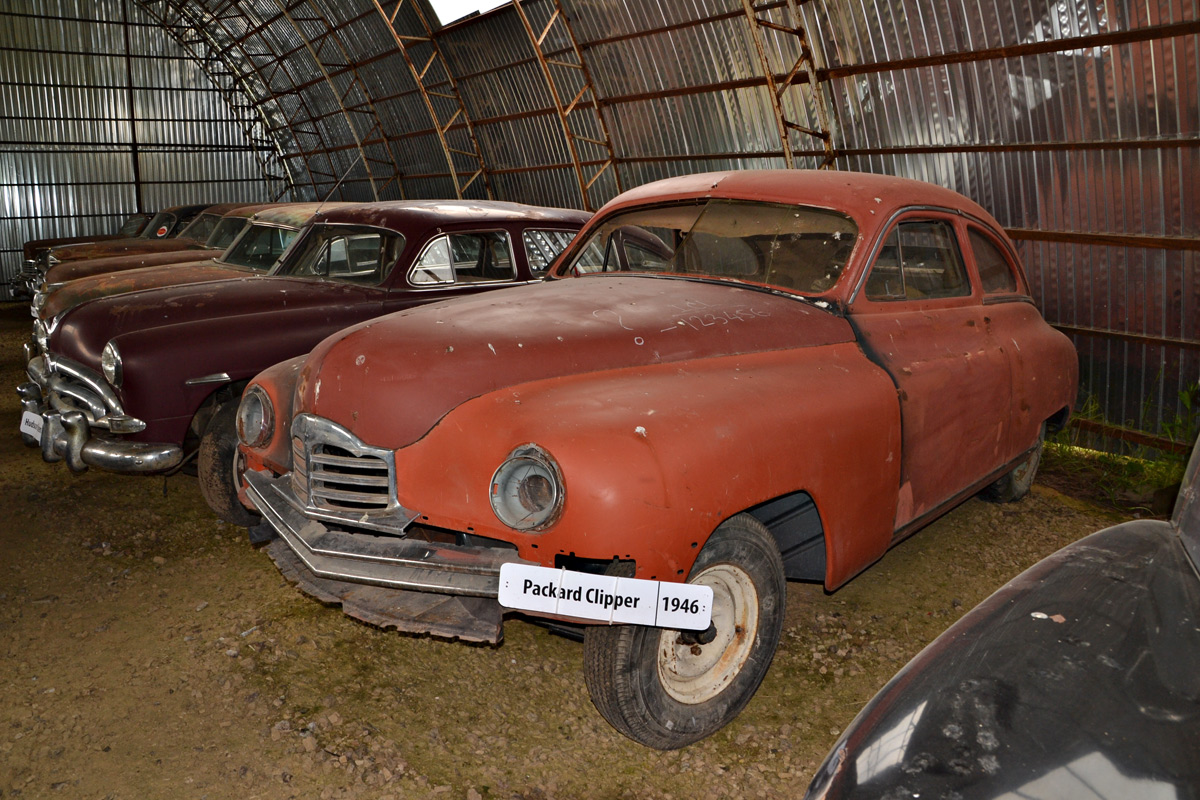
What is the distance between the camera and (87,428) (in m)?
5.22

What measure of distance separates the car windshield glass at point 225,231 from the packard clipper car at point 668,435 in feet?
23.5

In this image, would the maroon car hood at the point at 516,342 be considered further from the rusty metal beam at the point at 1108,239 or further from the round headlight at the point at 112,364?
the rusty metal beam at the point at 1108,239

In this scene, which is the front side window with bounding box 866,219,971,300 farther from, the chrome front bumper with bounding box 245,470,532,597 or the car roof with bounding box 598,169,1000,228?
the chrome front bumper with bounding box 245,470,532,597

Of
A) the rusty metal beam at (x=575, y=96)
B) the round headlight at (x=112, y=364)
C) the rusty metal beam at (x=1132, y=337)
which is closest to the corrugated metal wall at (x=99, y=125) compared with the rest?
the rusty metal beam at (x=575, y=96)

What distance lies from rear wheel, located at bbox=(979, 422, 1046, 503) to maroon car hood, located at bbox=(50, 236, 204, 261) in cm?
914

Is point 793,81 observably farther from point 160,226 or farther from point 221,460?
point 160,226

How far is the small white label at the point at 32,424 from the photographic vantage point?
17.9 feet

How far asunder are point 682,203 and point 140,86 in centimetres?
2253

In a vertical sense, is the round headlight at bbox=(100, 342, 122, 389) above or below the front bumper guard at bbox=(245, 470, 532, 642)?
above

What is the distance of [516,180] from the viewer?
17.0 metres

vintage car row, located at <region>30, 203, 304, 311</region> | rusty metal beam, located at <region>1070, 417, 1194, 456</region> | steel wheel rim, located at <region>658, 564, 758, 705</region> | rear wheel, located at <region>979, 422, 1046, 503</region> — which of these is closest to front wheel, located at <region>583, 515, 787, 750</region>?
steel wheel rim, located at <region>658, 564, 758, 705</region>

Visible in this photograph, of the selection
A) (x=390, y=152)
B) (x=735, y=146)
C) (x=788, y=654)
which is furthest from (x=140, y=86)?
Answer: (x=788, y=654)

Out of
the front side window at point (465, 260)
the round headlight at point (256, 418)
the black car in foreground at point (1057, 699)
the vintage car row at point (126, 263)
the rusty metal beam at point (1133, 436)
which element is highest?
the vintage car row at point (126, 263)

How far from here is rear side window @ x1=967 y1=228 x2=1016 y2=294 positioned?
4.63 metres
